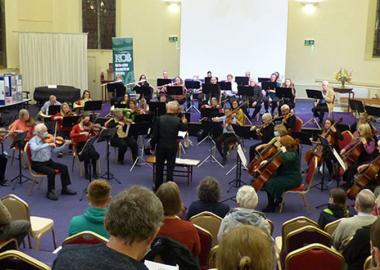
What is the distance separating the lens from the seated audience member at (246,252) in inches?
76.4

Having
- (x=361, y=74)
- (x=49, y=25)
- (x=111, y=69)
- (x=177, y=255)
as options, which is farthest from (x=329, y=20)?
(x=177, y=255)

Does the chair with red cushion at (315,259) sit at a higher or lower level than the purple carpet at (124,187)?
higher

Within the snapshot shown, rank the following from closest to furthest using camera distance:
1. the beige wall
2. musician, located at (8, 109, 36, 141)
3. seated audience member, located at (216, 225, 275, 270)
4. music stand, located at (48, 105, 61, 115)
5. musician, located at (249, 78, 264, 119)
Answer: seated audience member, located at (216, 225, 275, 270), musician, located at (8, 109, 36, 141), music stand, located at (48, 105, 61, 115), musician, located at (249, 78, 264, 119), the beige wall

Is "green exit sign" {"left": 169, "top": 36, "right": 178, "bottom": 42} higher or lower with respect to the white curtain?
higher

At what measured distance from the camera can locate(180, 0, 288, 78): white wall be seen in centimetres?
1991

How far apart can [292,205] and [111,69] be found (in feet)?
46.3

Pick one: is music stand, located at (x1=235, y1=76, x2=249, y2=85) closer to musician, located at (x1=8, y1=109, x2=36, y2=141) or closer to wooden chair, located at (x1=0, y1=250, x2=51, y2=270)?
musician, located at (x1=8, y1=109, x2=36, y2=141)

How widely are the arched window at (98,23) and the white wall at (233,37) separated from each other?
3733 mm

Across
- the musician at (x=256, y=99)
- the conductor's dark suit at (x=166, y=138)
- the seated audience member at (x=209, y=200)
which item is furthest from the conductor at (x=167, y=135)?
the musician at (x=256, y=99)

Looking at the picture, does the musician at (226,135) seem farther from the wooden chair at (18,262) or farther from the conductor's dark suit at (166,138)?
the wooden chair at (18,262)

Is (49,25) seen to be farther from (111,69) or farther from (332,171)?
(332,171)

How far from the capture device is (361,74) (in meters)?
20.5

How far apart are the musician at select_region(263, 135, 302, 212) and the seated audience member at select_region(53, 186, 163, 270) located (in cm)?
621

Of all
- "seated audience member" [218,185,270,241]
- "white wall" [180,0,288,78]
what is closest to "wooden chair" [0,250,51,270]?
"seated audience member" [218,185,270,241]
